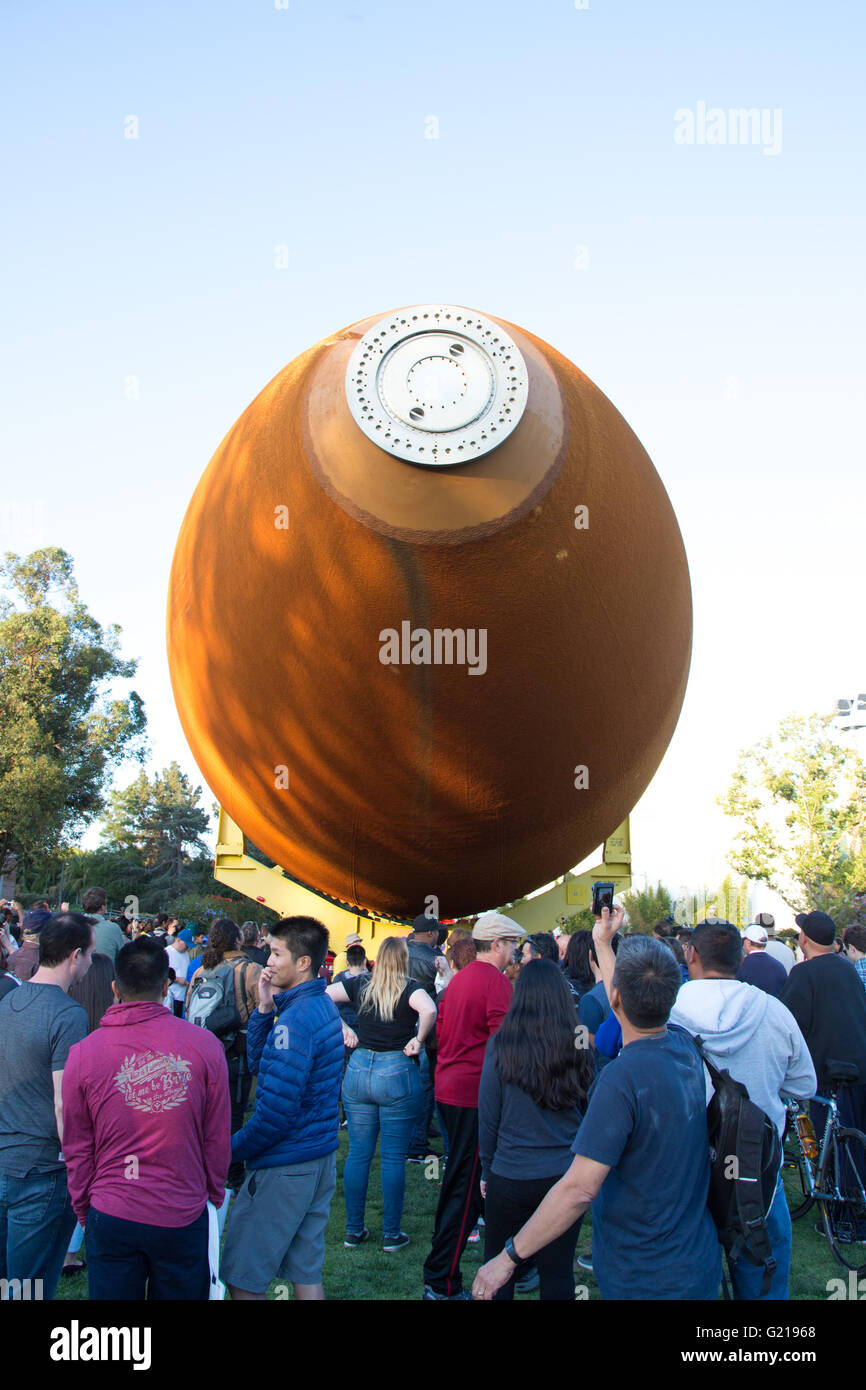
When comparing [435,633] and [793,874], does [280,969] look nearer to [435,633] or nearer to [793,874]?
[435,633]

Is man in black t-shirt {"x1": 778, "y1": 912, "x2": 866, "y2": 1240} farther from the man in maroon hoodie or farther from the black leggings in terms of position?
the man in maroon hoodie

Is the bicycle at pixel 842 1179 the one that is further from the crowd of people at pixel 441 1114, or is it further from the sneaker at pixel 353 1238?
the sneaker at pixel 353 1238

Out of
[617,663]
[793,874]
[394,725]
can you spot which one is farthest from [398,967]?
[793,874]

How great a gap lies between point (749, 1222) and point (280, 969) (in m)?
1.93

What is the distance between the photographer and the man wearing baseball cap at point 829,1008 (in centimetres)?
611

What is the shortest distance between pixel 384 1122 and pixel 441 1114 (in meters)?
0.58

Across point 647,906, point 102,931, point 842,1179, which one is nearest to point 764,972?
point 842,1179

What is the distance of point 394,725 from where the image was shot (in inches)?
185

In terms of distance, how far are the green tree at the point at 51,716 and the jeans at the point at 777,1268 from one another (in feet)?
91.5

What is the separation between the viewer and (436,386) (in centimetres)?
428

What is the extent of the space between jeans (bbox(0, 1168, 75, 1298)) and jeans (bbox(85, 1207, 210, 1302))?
669mm

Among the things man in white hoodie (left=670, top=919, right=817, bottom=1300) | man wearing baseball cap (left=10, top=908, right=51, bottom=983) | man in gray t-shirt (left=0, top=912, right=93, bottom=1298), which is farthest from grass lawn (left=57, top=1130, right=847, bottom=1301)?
man wearing baseball cap (left=10, top=908, right=51, bottom=983)
